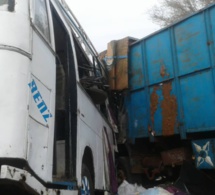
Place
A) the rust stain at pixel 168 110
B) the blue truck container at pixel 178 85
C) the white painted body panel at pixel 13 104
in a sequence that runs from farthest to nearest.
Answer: the rust stain at pixel 168 110 < the blue truck container at pixel 178 85 < the white painted body panel at pixel 13 104

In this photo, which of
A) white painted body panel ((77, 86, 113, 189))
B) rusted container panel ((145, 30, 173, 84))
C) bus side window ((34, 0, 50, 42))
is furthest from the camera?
rusted container panel ((145, 30, 173, 84))

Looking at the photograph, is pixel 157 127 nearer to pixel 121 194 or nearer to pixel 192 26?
pixel 121 194

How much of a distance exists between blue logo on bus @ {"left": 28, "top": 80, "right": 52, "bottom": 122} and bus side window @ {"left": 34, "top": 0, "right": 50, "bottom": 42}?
55 cm

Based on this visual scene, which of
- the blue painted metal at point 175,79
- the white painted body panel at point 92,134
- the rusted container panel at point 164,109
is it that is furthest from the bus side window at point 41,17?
the rusted container panel at point 164,109

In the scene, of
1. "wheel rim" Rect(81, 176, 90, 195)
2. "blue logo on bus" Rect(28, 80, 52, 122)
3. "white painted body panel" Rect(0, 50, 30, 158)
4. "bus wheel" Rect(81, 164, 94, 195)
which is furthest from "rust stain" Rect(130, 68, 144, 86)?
"white painted body panel" Rect(0, 50, 30, 158)

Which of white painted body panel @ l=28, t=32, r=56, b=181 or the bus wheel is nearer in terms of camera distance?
white painted body panel @ l=28, t=32, r=56, b=181

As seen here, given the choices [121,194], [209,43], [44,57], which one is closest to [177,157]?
[121,194]

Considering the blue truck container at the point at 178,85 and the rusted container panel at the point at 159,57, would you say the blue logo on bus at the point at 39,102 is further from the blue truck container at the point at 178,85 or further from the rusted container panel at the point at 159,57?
the rusted container panel at the point at 159,57

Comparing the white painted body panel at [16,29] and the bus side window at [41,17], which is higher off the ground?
the bus side window at [41,17]

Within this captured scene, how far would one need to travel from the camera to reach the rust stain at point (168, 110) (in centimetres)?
545

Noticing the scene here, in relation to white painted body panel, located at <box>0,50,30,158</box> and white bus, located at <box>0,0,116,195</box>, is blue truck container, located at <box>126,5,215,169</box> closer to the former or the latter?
white bus, located at <box>0,0,116,195</box>

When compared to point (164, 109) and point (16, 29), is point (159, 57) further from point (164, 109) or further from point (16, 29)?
point (16, 29)

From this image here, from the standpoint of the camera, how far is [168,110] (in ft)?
18.2

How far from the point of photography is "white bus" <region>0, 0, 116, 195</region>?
1.95m
